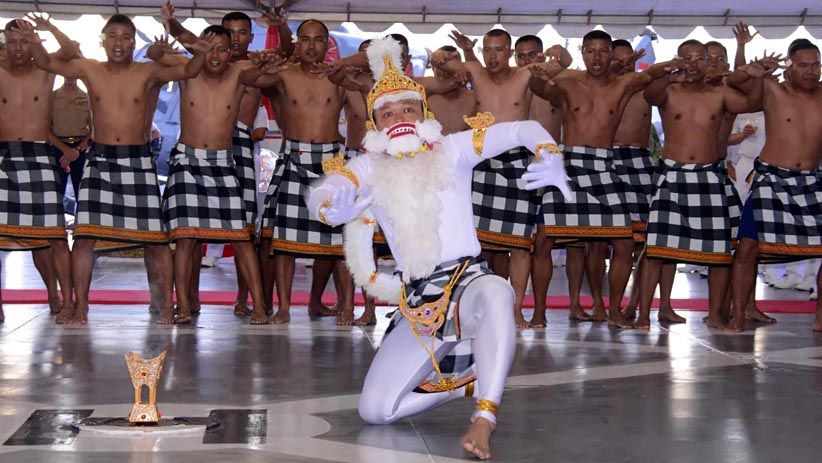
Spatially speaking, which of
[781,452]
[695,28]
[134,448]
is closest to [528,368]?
[781,452]

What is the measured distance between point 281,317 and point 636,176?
247cm

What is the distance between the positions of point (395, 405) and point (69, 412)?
1.18 m

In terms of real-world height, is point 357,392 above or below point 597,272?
below

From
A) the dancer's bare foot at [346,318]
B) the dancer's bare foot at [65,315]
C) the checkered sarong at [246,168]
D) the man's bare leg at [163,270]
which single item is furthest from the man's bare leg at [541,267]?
the dancer's bare foot at [65,315]

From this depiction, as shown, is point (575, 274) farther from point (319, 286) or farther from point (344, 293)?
point (319, 286)

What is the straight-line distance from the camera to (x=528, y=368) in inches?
215

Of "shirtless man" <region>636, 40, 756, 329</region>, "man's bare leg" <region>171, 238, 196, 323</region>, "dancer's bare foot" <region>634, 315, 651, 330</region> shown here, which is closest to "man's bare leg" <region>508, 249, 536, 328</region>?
"dancer's bare foot" <region>634, 315, 651, 330</region>

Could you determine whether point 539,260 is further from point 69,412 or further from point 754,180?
point 69,412

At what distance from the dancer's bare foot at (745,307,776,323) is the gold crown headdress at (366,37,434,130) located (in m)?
3.76

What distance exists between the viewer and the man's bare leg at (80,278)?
696cm

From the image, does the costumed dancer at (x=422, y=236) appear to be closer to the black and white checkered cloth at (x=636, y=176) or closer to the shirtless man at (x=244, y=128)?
the shirtless man at (x=244, y=128)

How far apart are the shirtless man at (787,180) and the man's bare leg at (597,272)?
2.75 feet

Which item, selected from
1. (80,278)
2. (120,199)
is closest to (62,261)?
(80,278)

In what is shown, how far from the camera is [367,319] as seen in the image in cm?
722
